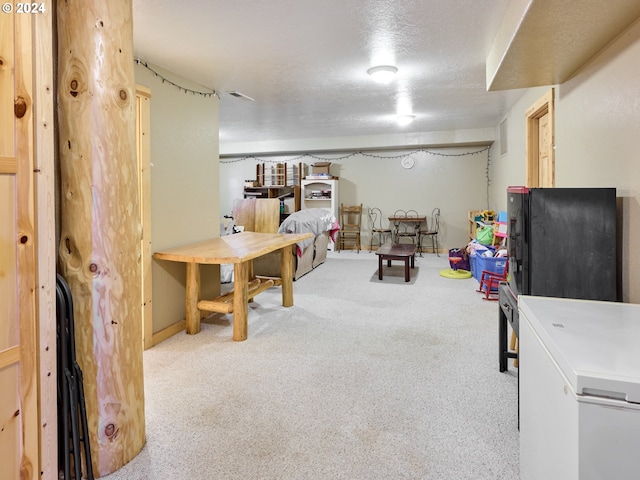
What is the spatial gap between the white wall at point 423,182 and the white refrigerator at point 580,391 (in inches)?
261

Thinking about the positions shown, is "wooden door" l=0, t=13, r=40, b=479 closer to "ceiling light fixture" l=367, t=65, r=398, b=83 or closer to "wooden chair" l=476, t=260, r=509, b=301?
"ceiling light fixture" l=367, t=65, r=398, b=83

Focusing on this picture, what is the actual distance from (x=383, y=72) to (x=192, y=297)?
8.42 feet

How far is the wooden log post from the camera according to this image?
1.52 metres

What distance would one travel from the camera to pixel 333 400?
2.17m

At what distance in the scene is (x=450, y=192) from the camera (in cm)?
784

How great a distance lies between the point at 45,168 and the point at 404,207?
7.38 meters

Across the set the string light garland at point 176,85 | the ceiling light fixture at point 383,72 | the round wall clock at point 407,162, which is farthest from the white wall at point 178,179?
the round wall clock at point 407,162

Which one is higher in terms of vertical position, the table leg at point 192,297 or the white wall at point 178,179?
the white wall at point 178,179

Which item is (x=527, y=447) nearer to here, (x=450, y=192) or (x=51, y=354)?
(x=51, y=354)

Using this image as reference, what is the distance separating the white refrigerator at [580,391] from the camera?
33.2 inches

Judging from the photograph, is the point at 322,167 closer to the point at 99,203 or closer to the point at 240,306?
the point at 240,306

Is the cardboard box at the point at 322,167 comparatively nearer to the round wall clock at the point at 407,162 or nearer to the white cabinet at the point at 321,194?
the white cabinet at the point at 321,194

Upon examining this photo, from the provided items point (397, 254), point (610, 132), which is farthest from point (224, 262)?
point (397, 254)

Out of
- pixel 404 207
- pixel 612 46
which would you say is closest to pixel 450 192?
pixel 404 207
